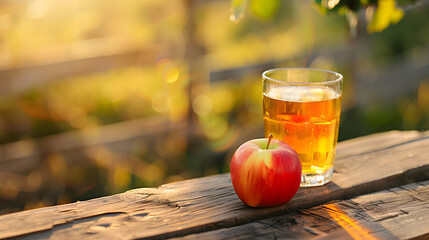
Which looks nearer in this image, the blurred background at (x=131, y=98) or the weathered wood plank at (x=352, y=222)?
the weathered wood plank at (x=352, y=222)

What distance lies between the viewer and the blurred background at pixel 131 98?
2.98 meters

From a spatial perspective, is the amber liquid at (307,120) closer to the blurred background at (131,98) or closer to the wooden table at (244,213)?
the wooden table at (244,213)

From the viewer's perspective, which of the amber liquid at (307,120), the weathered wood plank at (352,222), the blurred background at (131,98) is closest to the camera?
the weathered wood plank at (352,222)

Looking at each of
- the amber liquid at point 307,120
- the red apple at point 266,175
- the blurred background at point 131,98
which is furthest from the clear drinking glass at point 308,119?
the blurred background at point 131,98

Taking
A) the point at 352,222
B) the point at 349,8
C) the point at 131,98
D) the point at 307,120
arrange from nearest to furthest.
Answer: the point at 352,222
the point at 307,120
the point at 349,8
the point at 131,98

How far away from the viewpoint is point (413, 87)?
4.73 m

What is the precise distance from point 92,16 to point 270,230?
12.6ft

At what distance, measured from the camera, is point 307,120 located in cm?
120

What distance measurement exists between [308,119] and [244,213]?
310 mm

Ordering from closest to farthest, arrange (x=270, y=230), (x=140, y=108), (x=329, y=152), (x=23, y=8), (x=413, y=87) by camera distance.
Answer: (x=270, y=230)
(x=329, y=152)
(x=23, y=8)
(x=140, y=108)
(x=413, y=87)

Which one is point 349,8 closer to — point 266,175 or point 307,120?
point 307,120

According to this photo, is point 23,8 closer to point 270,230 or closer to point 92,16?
point 92,16

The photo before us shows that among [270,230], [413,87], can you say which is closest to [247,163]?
[270,230]

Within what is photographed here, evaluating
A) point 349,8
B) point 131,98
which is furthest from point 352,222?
point 131,98
